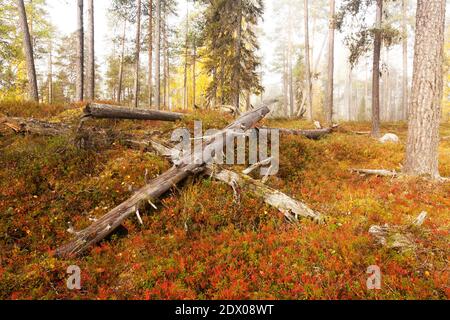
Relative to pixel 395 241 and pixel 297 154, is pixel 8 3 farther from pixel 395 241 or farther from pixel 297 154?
pixel 395 241

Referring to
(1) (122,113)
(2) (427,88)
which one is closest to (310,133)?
(2) (427,88)

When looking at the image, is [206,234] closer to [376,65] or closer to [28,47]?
[28,47]

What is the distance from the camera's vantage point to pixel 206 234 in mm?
5770

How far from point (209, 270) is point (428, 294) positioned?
3.20 m

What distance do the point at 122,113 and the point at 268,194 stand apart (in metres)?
5.99

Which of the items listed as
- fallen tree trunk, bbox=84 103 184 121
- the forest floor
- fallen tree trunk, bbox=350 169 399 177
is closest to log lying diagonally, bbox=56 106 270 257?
the forest floor

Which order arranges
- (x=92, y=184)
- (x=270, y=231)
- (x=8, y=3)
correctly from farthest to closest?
1. (x=8, y=3)
2. (x=92, y=184)
3. (x=270, y=231)

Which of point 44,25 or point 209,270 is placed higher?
point 44,25

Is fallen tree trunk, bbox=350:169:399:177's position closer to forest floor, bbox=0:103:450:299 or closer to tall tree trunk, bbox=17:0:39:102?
forest floor, bbox=0:103:450:299

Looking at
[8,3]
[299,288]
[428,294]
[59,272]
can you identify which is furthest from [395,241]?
[8,3]

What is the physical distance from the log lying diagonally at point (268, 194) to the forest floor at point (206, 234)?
188 mm

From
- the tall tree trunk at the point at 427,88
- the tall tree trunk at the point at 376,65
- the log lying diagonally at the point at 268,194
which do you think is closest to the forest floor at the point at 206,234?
the log lying diagonally at the point at 268,194
